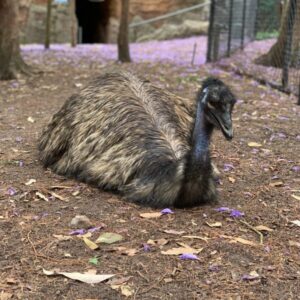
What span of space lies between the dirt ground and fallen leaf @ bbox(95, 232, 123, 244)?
4 centimetres

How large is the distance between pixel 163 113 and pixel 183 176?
1.11 m

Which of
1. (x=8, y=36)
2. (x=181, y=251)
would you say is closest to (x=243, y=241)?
(x=181, y=251)

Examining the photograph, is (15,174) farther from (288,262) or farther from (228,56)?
(228,56)

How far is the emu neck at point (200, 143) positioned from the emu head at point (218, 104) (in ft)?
0.14

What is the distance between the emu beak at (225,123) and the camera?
376cm

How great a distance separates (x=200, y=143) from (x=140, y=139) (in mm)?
809

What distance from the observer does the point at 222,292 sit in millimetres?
3039

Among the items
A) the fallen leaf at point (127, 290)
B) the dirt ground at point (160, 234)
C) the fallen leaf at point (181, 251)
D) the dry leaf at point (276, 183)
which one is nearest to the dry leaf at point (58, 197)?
the dirt ground at point (160, 234)

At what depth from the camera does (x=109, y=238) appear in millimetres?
3613

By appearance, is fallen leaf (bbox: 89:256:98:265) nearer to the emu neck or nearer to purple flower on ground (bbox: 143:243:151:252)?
purple flower on ground (bbox: 143:243:151:252)

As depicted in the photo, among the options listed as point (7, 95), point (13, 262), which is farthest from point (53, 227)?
point (7, 95)

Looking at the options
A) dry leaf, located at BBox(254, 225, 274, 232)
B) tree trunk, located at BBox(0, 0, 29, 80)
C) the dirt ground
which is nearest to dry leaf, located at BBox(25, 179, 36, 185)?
the dirt ground

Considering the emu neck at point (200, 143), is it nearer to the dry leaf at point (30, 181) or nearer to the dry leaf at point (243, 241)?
the dry leaf at point (243, 241)

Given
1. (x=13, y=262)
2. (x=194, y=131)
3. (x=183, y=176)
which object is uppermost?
(x=194, y=131)
